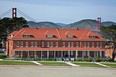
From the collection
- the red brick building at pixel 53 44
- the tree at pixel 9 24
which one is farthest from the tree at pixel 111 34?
the tree at pixel 9 24

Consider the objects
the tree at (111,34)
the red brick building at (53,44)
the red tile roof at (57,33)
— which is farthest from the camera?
the red tile roof at (57,33)

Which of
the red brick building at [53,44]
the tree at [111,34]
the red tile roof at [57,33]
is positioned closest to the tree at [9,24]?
the red tile roof at [57,33]

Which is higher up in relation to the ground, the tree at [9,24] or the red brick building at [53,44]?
the tree at [9,24]

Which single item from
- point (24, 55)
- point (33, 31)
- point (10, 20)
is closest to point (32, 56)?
point (24, 55)

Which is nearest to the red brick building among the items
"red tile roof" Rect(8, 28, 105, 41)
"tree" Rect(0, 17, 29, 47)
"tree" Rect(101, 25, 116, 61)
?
"red tile roof" Rect(8, 28, 105, 41)

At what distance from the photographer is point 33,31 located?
96.9 m

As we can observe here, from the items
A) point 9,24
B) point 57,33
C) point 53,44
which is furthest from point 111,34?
point 9,24

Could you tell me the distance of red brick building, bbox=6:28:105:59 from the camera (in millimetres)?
92438

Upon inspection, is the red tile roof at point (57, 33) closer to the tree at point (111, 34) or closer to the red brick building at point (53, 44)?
the red brick building at point (53, 44)

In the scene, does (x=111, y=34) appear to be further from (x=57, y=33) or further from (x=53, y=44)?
(x=53, y=44)

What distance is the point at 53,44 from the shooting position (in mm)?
95625

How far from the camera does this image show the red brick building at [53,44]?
92.4 meters

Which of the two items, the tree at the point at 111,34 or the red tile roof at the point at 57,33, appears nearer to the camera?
the tree at the point at 111,34

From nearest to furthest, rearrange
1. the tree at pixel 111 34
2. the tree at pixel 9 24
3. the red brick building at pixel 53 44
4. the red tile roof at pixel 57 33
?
the tree at pixel 111 34, the red brick building at pixel 53 44, the red tile roof at pixel 57 33, the tree at pixel 9 24
